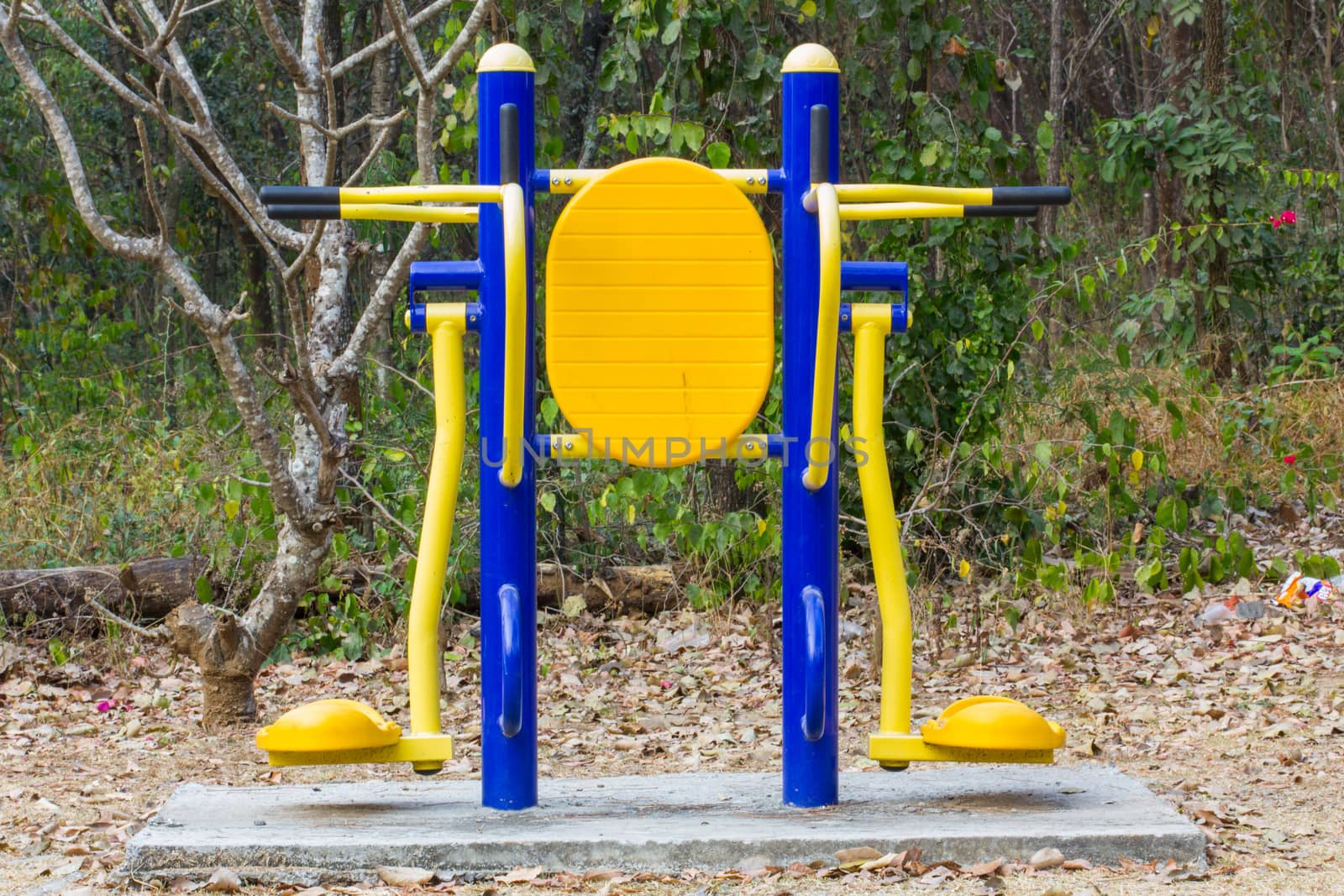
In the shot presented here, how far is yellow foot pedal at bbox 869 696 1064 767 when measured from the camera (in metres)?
2.87

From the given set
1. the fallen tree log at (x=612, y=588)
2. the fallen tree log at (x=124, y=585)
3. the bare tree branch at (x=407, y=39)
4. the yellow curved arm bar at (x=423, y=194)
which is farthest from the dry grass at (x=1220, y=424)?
the yellow curved arm bar at (x=423, y=194)

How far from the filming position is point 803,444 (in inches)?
119

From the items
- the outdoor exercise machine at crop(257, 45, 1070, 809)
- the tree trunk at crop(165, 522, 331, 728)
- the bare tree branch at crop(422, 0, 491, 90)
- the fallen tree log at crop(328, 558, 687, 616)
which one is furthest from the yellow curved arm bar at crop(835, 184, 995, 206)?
the fallen tree log at crop(328, 558, 687, 616)

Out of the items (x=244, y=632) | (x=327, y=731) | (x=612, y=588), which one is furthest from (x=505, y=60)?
(x=612, y=588)

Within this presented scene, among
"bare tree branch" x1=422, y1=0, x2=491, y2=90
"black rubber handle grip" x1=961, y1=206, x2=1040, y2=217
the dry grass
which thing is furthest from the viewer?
the dry grass

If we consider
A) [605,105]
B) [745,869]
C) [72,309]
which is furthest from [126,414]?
[745,869]

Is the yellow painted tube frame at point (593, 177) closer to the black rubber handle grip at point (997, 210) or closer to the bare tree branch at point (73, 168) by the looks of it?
the black rubber handle grip at point (997, 210)

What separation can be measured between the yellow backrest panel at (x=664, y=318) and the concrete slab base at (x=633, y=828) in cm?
75

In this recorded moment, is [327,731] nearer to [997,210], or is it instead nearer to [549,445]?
[549,445]

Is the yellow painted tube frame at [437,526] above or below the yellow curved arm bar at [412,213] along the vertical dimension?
below

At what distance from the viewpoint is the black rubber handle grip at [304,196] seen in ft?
9.43

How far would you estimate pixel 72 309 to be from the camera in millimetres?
8898

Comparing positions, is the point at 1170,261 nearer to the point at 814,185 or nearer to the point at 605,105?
the point at 605,105

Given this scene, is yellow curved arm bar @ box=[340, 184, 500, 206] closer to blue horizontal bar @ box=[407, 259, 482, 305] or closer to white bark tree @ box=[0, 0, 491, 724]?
blue horizontal bar @ box=[407, 259, 482, 305]
